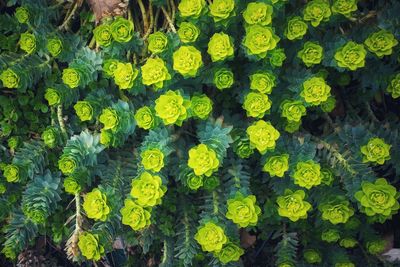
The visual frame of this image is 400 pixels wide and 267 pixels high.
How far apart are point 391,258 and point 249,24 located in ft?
3.65

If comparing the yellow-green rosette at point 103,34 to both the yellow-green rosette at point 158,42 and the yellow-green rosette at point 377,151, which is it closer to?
the yellow-green rosette at point 158,42

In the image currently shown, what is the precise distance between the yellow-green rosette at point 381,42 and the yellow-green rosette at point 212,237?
77 centimetres

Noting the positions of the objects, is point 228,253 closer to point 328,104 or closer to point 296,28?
point 328,104

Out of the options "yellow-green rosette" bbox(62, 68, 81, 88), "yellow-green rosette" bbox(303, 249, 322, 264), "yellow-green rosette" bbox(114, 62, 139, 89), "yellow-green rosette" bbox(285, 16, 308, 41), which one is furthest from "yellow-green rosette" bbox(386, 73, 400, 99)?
"yellow-green rosette" bbox(62, 68, 81, 88)

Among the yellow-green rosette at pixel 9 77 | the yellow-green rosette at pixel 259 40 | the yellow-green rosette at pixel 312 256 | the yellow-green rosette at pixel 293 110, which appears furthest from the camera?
the yellow-green rosette at pixel 312 256

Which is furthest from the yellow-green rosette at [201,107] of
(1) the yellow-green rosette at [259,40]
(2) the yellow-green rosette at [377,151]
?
(2) the yellow-green rosette at [377,151]

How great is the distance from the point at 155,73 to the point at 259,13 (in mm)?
381

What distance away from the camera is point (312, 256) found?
169cm

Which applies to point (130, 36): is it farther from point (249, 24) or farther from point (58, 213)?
point (58, 213)

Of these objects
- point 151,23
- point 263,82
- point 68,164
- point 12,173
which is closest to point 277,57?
point 263,82

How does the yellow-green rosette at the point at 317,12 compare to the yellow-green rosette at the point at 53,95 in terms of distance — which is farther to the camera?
the yellow-green rosette at the point at 53,95

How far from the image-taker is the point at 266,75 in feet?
4.76

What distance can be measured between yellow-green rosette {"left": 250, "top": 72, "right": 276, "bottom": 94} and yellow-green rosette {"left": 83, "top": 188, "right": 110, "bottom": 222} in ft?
2.06

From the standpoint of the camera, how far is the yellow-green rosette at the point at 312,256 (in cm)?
169
